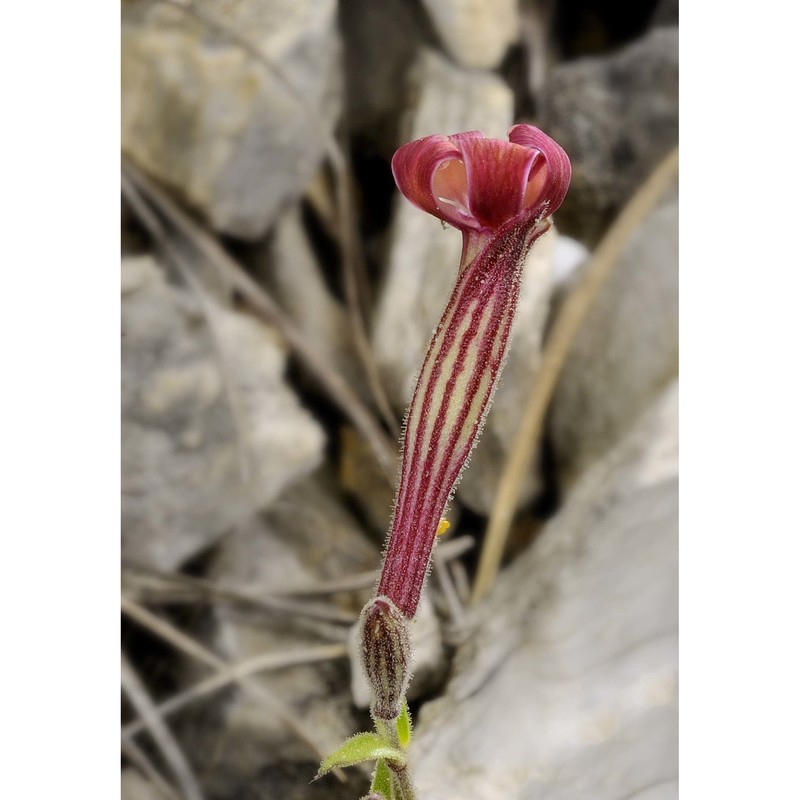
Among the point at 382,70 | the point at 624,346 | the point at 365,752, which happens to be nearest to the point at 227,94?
the point at 382,70

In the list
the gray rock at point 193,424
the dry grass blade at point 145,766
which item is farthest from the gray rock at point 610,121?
the dry grass blade at point 145,766

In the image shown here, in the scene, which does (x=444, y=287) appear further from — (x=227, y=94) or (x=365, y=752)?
(x=365, y=752)

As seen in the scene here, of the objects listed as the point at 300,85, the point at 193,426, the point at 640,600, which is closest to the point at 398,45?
the point at 300,85

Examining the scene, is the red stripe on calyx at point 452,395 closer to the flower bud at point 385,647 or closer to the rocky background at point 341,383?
the flower bud at point 385,647

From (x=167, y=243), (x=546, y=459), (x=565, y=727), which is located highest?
(x=167, y=243)

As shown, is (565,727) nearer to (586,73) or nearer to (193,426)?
(193,426)
